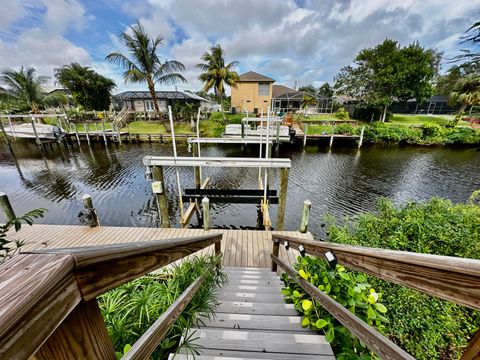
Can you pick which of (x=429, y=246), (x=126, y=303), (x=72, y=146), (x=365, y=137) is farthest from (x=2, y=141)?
(x=365, y=137)

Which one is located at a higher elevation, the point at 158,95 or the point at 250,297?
the point at 158,95

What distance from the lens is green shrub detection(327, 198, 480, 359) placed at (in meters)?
2.43

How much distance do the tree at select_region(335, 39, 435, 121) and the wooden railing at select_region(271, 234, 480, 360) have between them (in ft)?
90.6

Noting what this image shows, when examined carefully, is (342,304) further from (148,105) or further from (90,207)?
(148,105)

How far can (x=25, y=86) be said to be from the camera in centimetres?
2098

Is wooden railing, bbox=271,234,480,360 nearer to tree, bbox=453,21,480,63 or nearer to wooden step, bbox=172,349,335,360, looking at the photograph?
wooden step, bbox=172,349,335,360

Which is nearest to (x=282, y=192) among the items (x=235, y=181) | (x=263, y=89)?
(x=235, y=181)

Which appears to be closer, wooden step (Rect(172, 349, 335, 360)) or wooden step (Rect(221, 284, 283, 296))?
wooden step (Rect(172, 349, 335, 360))

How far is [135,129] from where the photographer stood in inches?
807

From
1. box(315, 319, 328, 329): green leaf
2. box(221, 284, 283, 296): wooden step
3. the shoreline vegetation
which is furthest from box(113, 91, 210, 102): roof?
box(315, 319, 328, 329): green leaf

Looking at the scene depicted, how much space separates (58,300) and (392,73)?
98.3 feet

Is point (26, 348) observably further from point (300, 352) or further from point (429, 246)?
point (429, 246)

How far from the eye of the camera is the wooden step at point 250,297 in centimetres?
232

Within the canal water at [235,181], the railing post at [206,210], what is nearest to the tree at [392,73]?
the canal water at [235,181]
